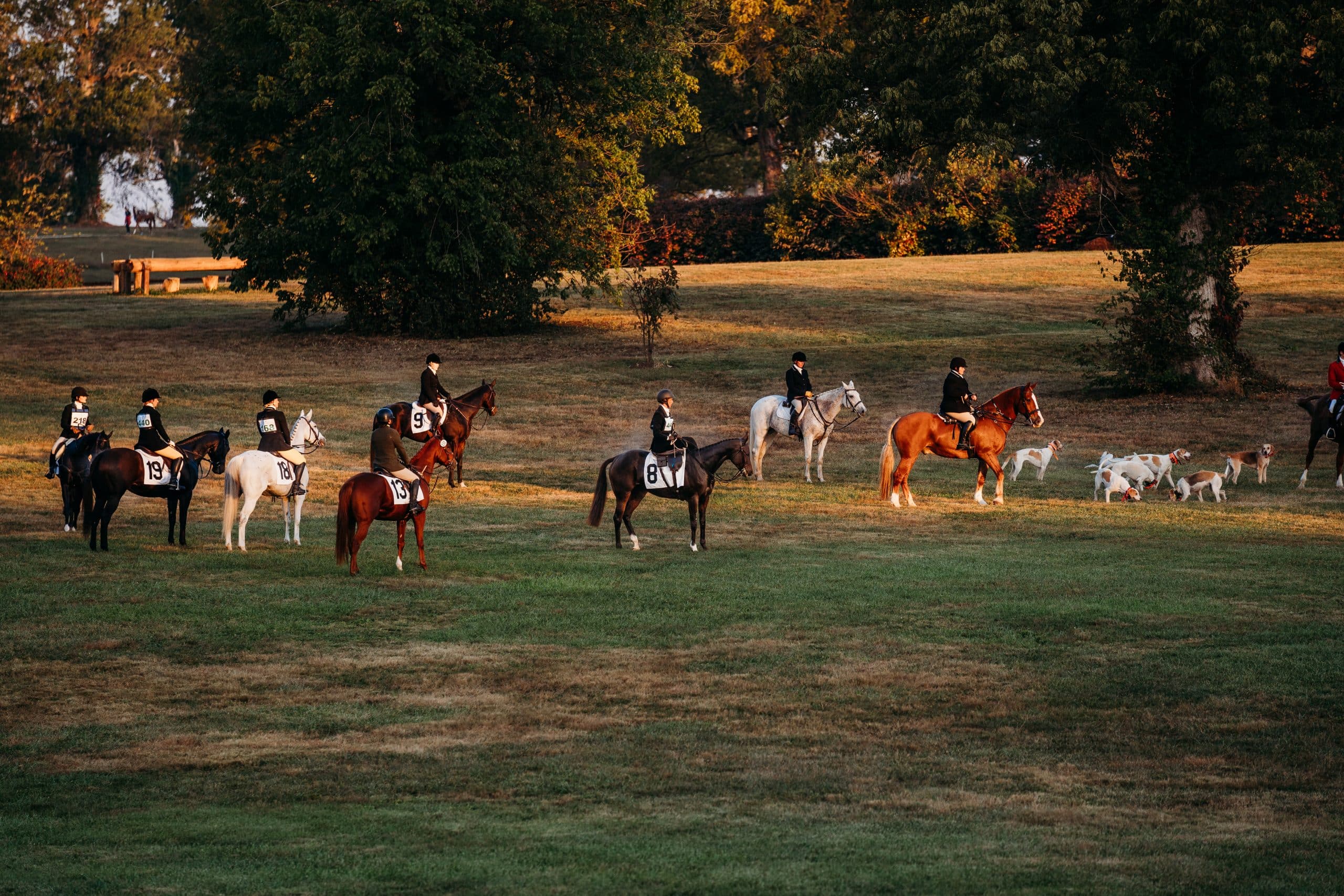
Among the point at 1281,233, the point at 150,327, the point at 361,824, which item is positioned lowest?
the point at 361,824

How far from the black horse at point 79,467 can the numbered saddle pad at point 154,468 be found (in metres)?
0.58

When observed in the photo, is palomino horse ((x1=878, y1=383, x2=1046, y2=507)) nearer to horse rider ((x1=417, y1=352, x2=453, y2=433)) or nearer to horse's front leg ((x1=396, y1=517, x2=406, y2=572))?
horse rider ((x1=417, y1=352, x2=453, y2=433))

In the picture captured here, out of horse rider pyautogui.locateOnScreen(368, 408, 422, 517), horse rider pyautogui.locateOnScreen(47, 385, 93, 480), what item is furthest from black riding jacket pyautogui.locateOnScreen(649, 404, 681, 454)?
horse rider pyautogui.locateOnScreen(47, 385, 93, 480)

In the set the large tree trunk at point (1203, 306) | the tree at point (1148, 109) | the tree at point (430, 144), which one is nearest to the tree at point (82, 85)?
the tree at point (430, 144)

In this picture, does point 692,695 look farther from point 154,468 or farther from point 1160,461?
point 1160,461

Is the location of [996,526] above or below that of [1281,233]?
below

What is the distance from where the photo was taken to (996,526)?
24.1m

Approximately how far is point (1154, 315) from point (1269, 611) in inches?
903

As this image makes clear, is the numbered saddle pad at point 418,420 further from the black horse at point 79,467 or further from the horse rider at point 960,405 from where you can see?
the horse rider at point 960,405

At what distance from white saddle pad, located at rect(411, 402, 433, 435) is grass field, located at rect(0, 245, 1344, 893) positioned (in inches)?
50.2

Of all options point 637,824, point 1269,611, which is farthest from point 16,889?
point 1269,611

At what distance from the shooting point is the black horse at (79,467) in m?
21.4

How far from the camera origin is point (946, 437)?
26.2 metres

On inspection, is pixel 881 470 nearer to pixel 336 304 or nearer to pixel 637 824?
pixel 637 824
